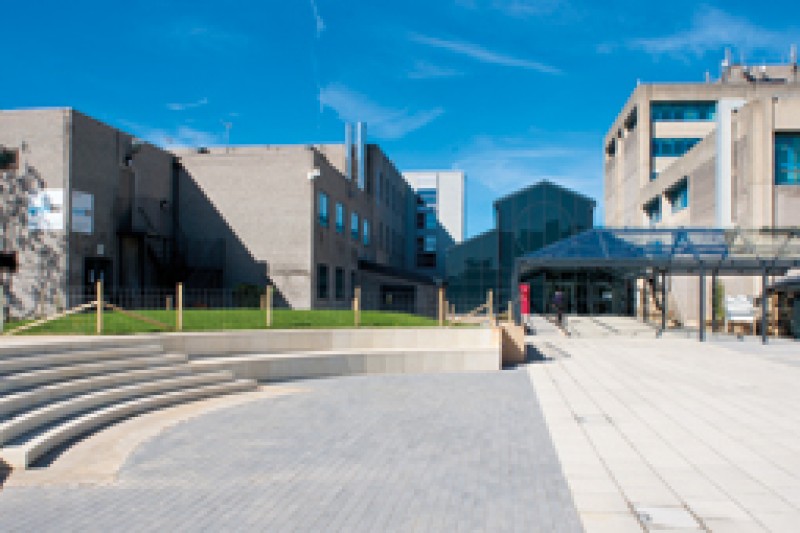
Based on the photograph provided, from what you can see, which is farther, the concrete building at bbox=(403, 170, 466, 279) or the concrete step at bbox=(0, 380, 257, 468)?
the concrete building at bbox=(403, 170, 466, 279)

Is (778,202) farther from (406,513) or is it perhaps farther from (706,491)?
(406,513)

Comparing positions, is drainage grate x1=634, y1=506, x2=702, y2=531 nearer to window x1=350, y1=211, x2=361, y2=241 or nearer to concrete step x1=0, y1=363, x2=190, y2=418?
concrete step x1=0, y1=363, x2=190, y2=418

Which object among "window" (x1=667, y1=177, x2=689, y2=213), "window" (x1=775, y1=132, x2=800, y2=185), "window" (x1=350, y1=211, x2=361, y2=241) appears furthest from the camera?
"window" (x1=667, y1=177, x2=689, y2=213)

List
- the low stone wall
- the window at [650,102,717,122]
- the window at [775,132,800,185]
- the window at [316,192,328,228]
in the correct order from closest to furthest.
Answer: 1. the low stone wall
2. the window at [316,192,328,228]
3. the window at [775,132,800,185]
4. the window at [650,102,717,122]

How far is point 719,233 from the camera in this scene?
28125 mm

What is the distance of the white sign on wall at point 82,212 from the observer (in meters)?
22.2

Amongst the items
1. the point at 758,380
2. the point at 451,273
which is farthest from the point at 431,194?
the point at 758,380

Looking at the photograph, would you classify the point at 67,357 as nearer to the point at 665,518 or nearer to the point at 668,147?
the point at 665,518

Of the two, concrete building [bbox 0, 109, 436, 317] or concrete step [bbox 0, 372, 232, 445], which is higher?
concrete building [bbox 0, 109, 436, 317]

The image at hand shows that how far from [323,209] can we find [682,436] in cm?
2456

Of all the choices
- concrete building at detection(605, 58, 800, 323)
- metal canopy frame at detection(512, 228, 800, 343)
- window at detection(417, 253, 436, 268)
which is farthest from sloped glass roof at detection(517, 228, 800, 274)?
window at detection(417, 253, 436, 268)

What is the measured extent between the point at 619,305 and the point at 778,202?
36.1ft

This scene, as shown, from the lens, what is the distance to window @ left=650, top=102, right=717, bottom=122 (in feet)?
169

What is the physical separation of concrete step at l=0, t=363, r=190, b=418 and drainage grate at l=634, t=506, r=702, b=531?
780cm
